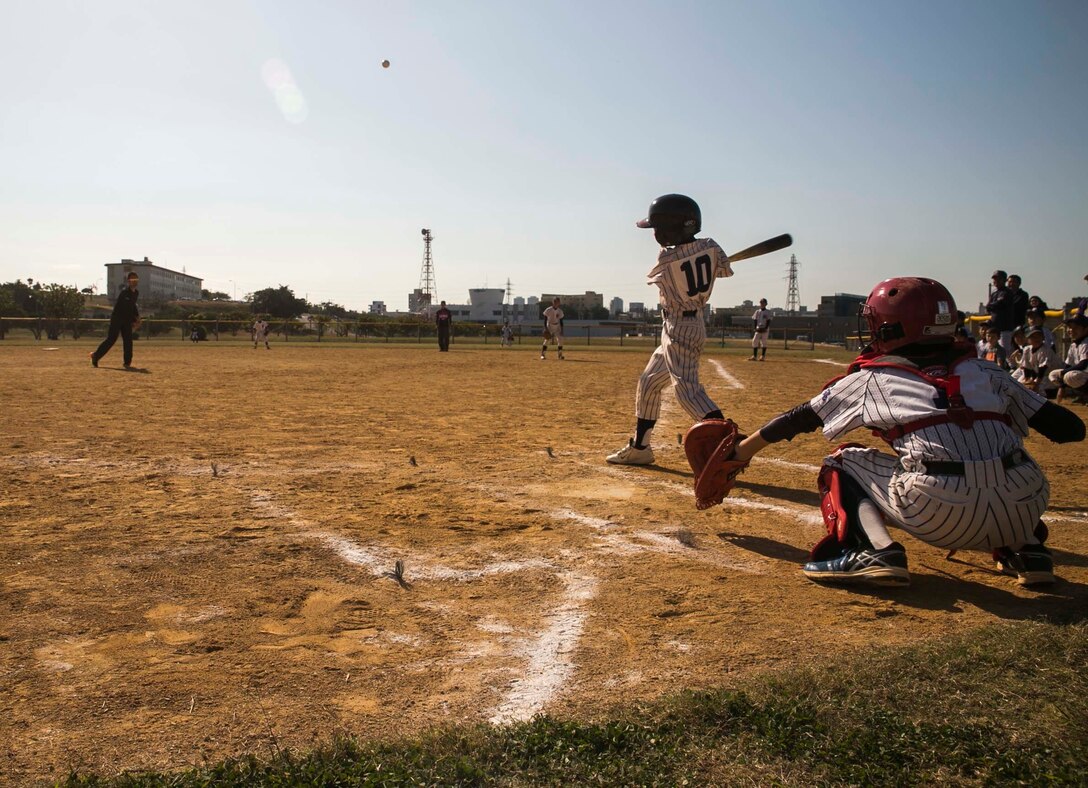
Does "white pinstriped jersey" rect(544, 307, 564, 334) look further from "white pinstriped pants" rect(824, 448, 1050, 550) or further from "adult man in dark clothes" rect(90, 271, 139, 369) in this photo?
"white pinstriped pants" rect(824, 448, 1050, 550)

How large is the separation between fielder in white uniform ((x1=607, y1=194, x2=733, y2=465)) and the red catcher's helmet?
2788 millimetres

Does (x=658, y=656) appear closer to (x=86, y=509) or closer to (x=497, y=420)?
(x=86, y=509)

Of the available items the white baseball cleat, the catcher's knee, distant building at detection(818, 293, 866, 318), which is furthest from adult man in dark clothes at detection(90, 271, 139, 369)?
distant building at detection(818, 293, 866, 318)

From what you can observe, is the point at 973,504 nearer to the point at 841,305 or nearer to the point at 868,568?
the point at 868,568

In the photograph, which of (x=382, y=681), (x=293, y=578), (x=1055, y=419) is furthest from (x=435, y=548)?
(x=1055, y=419)

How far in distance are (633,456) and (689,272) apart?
5.19 feet

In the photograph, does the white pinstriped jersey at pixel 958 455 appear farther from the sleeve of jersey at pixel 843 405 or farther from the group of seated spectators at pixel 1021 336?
the group of seated spectators at pixel 1021 336

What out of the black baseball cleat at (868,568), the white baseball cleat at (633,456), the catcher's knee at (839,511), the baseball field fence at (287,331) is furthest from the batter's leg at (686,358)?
the baseball field fence at (287,331)

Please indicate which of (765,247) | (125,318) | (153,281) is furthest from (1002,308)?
(153,281)

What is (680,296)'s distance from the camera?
6598 millimetres

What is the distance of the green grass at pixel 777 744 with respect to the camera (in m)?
1.99

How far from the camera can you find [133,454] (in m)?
6.92

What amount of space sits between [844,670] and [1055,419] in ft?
5.38

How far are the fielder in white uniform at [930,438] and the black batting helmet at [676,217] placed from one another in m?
3.06
